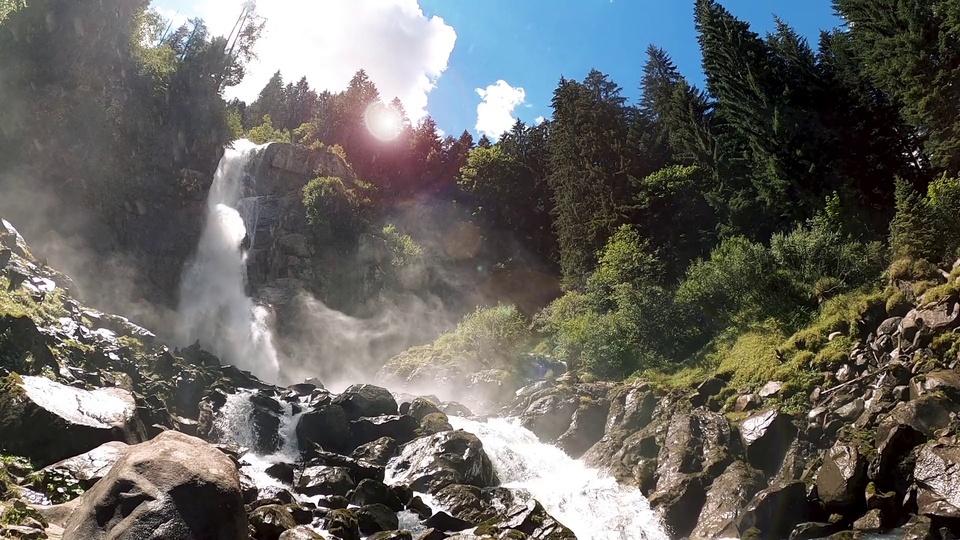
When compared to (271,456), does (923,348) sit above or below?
below

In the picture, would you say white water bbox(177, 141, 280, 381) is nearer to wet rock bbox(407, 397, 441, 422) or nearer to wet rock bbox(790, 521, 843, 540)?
wet rock bbox(407, 397, 441, 422)

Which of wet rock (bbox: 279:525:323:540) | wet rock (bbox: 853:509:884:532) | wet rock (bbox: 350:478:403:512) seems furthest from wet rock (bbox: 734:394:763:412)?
wet rock (bbox: 279:525:323:540)

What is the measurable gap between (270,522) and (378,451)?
7452 millimetres

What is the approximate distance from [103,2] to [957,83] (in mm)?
47740

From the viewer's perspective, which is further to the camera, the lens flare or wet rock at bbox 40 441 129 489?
the lens flare

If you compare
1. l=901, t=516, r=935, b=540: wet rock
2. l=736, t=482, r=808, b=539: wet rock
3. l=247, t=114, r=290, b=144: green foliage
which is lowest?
l=901, t=516, r=935, b=540: wet rock

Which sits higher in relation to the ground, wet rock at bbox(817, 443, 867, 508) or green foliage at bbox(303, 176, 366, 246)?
green foliage at bbox(303, 176, 366, 246)

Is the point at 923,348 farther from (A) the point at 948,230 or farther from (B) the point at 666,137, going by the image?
(B) the point at 666,137

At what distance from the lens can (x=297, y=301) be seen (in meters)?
45.1

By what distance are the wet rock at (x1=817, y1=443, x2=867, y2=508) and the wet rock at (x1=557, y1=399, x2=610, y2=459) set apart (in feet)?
29.6

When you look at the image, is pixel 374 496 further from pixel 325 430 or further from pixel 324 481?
pixel 325 430

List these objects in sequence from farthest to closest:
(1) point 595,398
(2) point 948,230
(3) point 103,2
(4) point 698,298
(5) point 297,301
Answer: (5) point 297,301, (3) point 103,2, (4) point 698,298, (1) point 595,398, (2) point 948,230

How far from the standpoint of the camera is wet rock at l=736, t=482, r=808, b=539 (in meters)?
12.9

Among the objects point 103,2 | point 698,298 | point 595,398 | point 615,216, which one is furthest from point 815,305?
point 103,2
